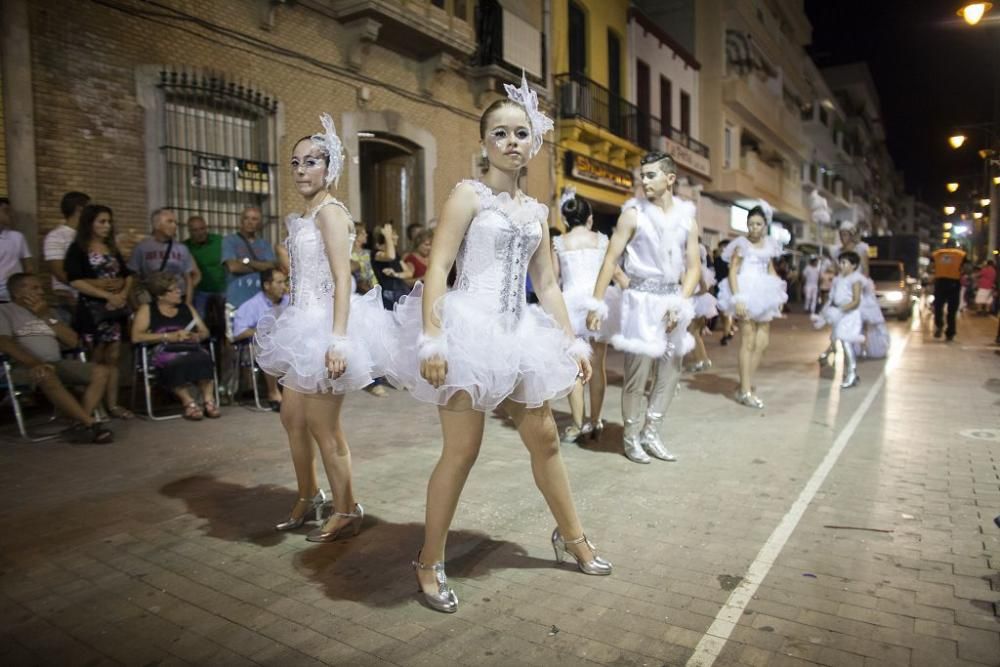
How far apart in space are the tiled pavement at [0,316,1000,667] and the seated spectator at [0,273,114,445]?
400mm

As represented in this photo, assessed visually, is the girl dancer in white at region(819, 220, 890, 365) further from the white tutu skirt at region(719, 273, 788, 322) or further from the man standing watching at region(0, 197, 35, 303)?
the man standing watching at region(0, 197, 35, 303)

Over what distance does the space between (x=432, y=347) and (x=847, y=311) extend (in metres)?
7.98

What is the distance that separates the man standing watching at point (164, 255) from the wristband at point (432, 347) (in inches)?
221

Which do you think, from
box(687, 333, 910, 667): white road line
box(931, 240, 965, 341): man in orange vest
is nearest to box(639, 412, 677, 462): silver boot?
box(687, 333, 910, 667): white road line

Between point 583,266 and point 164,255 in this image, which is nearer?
point 583,266

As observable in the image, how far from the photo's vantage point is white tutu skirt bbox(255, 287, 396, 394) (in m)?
3.48

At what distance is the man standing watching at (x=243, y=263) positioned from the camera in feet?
26.8

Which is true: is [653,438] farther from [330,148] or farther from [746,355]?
[330,148]

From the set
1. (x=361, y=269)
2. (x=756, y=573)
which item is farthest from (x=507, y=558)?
(x=361, y=269)

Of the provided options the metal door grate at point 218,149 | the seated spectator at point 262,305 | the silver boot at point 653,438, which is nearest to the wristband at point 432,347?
the silver boot at point 653,438

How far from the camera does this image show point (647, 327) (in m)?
5.33

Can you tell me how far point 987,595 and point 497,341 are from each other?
242 centimetres

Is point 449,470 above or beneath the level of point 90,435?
above

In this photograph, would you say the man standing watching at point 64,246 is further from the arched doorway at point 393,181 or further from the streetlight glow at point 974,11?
the streetlight glow at point 974,11
